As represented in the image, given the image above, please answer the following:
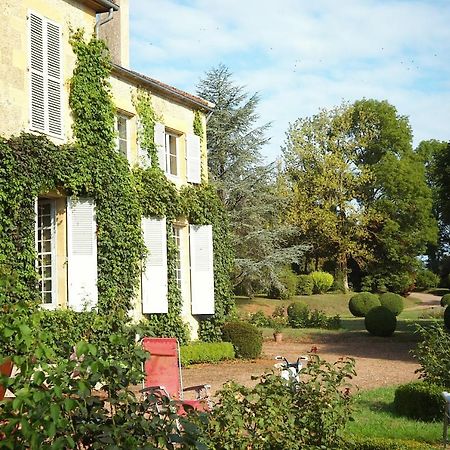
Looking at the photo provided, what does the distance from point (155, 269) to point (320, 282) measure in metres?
26.4

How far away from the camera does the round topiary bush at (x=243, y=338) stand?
1712cm

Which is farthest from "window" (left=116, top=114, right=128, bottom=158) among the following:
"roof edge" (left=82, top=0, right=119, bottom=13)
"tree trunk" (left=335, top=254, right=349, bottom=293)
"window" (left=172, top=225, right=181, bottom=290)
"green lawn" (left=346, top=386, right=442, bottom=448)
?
"tree trunk" (left=335, top=254, right=349, bottom=293)

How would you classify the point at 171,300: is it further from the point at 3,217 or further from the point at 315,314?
the point at 315,314

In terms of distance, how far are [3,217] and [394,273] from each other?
35633mm

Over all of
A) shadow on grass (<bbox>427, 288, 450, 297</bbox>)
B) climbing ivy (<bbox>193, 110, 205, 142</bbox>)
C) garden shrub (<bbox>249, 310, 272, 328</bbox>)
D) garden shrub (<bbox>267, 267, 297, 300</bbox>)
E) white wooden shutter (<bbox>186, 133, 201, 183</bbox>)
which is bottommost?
garden shrub (<bbox>249, 310, 272, 328</bbox>)

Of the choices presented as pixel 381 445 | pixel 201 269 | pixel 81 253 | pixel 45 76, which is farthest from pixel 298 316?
pixel 381 445

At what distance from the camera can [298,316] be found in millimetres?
28641

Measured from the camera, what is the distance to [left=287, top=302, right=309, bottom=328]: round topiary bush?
28.5 meters

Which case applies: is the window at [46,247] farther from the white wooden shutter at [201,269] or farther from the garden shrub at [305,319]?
the garden shrub at [305,319]

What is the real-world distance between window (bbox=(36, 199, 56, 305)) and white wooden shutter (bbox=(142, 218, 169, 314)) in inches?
108

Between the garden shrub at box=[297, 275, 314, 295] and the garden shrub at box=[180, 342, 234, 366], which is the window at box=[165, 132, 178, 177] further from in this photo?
the garden shrub at box=[297, 275, 314, 295]

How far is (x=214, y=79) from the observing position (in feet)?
96.6


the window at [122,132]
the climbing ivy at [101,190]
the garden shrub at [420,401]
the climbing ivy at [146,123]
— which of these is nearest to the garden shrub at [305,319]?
the climbing ivy at [101,190]

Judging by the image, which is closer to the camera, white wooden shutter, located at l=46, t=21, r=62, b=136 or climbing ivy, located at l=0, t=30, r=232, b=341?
climbing ivy, located at l=0, t=30, r=232, b=341
